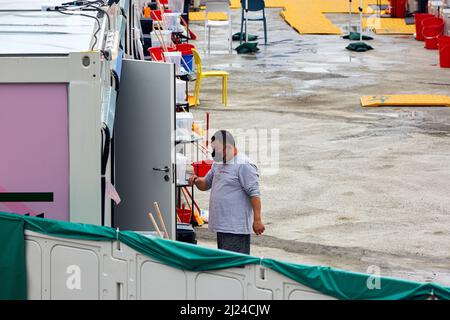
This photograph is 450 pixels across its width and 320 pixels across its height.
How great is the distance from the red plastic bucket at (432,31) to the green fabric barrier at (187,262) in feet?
74.4

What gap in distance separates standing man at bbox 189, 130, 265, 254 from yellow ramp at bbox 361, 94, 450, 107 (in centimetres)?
1179

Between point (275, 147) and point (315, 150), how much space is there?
0.67 metres

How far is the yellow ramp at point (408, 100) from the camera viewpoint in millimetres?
22047

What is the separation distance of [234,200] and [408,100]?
12.3 m

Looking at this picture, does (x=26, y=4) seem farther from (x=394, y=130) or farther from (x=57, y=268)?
(x=394, y=130)

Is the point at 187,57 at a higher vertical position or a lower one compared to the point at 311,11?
lower

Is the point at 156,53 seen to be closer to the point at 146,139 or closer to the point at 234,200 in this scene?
the point at 146,139

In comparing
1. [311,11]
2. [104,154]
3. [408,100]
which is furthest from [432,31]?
[104,154]

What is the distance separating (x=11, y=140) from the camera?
27.5ft

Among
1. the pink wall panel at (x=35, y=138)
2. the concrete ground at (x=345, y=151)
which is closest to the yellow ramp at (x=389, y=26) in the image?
the concrete ground at (x=345, y=151)

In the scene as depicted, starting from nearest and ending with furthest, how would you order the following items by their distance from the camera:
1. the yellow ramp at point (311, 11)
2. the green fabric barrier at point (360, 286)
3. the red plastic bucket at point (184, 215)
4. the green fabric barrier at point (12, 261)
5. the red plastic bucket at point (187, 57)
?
the green fabric barrier at point (360, 286)
the green fabric barrier at point (12, 261)
the red plastic bucket at point (184, 215)
the red plastic bucket at point (187, 57)
the yellow ramp at point (311, 11)

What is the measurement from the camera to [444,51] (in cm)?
2653

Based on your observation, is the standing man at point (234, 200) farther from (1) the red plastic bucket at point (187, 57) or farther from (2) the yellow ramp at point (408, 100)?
(2) the yellow ramp at point (408, 100)
